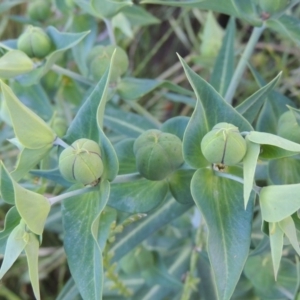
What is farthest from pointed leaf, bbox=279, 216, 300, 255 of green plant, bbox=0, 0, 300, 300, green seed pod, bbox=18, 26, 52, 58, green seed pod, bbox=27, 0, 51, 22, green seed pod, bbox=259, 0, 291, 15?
green seed pod, bbox=27, 0, 51, 22

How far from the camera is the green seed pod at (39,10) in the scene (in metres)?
1.09

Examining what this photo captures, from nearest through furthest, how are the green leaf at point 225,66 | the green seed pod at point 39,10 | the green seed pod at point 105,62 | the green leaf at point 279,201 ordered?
the green leaf at point 279,201 → the green seed pod at point 105,62 → the green leaf at point 225,66 → the green seed pod at point 39,10

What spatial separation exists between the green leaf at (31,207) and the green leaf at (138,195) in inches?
5.8

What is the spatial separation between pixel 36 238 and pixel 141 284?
20.4 inches

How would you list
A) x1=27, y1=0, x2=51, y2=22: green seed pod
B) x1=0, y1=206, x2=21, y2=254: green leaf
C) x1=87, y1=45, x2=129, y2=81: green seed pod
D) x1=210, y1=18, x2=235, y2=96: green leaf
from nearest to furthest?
x1=0, y1=206, x2=21, y2=254: green leaf < x1=87, y1=45, x2=129, y2=81: green seed pod < x1=210, y1=18, x2=235, y2=96: green leaf < x1=27, y1=0, x2=51, y2=22: green seed pod

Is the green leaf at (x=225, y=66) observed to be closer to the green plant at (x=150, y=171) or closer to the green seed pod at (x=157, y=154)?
the green plant at (x=150, y=171)

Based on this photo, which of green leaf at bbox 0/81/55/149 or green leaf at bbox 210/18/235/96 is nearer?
green leaf at bbox 0/81/55/149

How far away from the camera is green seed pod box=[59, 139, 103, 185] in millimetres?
602

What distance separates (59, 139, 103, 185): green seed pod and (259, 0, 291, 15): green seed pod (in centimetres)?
36

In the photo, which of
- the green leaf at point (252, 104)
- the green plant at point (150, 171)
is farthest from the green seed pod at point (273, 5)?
the green leaf at point (252, 104)

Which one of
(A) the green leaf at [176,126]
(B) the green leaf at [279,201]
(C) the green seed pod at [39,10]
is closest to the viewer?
(B) the green leaf at [279,201]

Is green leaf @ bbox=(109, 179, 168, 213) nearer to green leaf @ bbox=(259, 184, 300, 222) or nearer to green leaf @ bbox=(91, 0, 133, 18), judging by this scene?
green leaf @ bbox=(259, 184, 300, 222)

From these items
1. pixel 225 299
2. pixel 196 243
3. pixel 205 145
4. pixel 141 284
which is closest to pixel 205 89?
pixel 205 145

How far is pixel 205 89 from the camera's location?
0.64 m
